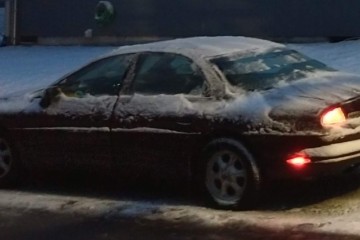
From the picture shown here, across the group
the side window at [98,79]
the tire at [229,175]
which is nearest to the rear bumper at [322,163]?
the tire at [229,175]

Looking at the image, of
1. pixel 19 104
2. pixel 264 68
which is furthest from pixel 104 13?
pixel 264 68

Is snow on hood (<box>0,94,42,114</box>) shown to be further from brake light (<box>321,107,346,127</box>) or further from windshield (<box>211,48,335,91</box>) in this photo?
brake light (<box>321,107,346,127</box>)

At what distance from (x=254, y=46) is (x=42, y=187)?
254 centimetres

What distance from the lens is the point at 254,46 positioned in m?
9.20

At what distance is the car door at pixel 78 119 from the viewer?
890cm

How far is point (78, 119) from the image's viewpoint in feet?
29.6

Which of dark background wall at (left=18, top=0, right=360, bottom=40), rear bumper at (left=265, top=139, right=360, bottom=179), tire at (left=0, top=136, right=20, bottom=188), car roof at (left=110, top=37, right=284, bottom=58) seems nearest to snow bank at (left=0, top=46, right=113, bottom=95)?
dark background wall at (left=18, top=0, right=360, bottom=40)

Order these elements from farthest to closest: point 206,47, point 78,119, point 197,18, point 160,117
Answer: point 197,18 → point 78,119 → point 206,47 → point 160,117

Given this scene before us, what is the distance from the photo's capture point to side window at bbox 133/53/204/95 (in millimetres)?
8570

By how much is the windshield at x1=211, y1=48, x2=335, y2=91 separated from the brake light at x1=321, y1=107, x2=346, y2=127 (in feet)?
2.32

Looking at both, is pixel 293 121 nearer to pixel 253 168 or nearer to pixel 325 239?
pixel 253 168

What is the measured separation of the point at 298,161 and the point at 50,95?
267 cm

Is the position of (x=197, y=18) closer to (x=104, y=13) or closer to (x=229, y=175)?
(x=104, y=13)

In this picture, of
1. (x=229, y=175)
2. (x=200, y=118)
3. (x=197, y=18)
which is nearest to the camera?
(x=229, y=175)
